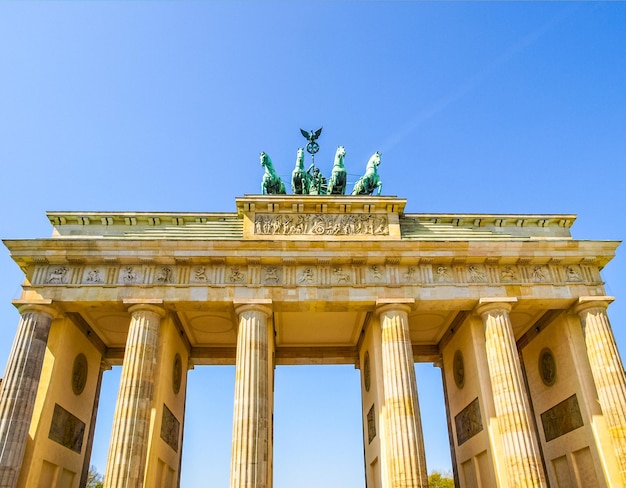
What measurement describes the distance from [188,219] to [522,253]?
1436cm

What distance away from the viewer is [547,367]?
73.5 ft

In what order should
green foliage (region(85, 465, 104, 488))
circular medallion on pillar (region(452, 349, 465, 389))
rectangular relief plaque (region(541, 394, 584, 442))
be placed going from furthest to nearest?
green foliage (region(85, 465, 104, 488)) → circular medallion on pillar (region(452, 349, 465, 389)) → rectangular relief plaque (region(541, 394, 584, 442))

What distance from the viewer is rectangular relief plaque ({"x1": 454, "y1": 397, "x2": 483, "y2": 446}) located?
20.5 metres

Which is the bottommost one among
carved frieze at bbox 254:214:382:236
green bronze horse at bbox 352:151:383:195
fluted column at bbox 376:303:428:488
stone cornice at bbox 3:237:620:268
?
fluted column at bbox 376:303:428:488

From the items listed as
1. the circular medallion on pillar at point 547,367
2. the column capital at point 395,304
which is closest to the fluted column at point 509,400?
the column capital at point 395,304

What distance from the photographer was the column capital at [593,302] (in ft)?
66.5

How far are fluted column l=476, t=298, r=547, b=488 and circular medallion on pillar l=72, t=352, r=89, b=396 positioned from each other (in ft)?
56.4

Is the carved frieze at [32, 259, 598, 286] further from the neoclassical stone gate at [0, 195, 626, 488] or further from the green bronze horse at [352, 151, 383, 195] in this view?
the green bronze horse at [352, 151, 383, 195]

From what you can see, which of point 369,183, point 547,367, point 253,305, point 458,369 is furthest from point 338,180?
point 547,367

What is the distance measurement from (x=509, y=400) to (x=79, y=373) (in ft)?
58.4

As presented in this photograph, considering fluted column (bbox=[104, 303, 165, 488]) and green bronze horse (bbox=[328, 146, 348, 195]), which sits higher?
green bronze horse (bbox=[328, 146, 348, 195])

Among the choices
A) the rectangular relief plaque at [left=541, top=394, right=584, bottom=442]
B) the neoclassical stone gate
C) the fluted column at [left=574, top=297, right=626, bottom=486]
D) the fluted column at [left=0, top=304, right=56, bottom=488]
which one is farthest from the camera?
the rectangular relief plaque at [left=541, top=394, right=584, bottom=442]

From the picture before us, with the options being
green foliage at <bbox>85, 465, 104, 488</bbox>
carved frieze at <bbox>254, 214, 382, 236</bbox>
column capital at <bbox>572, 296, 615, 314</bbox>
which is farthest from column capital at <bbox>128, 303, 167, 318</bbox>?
green foliage at <bbox>85, 465, 104, 488</bbox>

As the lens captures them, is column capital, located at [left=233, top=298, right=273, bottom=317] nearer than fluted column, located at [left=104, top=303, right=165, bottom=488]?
No
